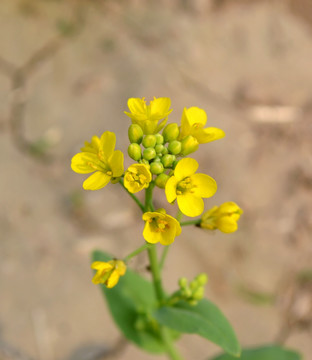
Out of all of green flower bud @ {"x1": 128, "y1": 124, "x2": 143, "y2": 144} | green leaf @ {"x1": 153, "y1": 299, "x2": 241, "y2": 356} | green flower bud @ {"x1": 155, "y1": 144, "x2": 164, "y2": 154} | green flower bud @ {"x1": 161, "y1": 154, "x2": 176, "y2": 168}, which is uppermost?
green flower bud @ {"x1": 128, "y1": 124, "x2": 143, "y2": 144}

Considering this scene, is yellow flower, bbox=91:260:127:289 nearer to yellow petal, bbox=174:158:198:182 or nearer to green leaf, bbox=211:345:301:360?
yellow petal, bbox=174:158:198:182

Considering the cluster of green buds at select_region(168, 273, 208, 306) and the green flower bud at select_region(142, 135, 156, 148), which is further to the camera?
the cluster of green buds at select_region(168, 273, 208, 306)

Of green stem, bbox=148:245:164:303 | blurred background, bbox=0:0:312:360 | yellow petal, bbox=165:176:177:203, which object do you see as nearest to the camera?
yellow petal, bbox=165:176:177:203

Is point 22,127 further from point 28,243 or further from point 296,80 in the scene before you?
point 296,80

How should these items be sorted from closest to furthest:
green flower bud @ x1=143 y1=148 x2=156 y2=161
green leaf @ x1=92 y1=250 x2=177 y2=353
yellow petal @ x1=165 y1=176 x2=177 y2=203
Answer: yellow petal @ x1=165 y1=176 x2=177 y2=203, green flower bud @ x1=143 y1=148 x2=156 y2=161, green leaf @ x1=92 y1=250 x2=177 y2=353

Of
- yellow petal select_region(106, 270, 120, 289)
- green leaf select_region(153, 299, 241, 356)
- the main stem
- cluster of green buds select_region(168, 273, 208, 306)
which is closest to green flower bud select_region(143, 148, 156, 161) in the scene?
the main stem

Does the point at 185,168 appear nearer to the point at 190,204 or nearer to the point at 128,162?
the point at 190,204
